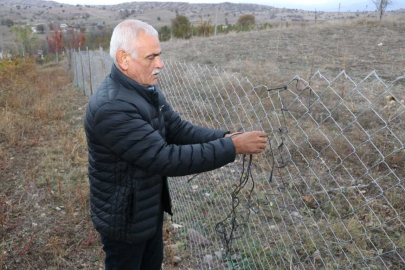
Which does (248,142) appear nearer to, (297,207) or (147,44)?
(147,44)

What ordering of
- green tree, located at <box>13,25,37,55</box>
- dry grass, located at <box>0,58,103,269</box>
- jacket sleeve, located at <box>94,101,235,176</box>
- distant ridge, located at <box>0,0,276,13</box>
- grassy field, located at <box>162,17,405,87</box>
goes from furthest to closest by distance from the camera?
distant ridge, located at <box>0,0,276,13</box>, green tree, located at <box>13,25,37,55</box>, grassy field, located at <box>162,17,405,87</box>, dry grass, located at <box>0,58,103,269</box>, jacket sleeve, located at <box>94,101,235,176</box>

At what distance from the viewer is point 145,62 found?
1.51 meters

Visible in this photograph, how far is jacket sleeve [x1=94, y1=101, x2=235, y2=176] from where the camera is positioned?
138cm

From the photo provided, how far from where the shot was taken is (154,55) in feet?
4.99

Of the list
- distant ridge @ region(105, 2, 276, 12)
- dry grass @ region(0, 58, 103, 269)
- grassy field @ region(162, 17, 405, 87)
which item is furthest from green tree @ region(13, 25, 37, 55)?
distant ridge @ region(105, 2, 276, 12)

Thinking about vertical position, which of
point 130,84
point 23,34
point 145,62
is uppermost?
point 145,62

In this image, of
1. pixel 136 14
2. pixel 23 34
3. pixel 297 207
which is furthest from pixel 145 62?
pixel 136 14

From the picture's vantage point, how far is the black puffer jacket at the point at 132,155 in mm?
1390

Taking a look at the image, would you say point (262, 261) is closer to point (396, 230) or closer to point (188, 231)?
point (188, 231)

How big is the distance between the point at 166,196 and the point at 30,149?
4.20 meters

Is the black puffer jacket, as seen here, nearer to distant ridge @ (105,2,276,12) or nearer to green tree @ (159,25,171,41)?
green tree @ (159,25,171,41)

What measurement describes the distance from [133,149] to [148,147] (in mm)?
73

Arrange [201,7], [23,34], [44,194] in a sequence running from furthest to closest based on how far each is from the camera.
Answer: [201,7] < [23,34] < [44,194]

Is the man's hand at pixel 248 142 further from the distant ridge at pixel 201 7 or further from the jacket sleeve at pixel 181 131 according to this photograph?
the distant ridge at pixel 201 7
